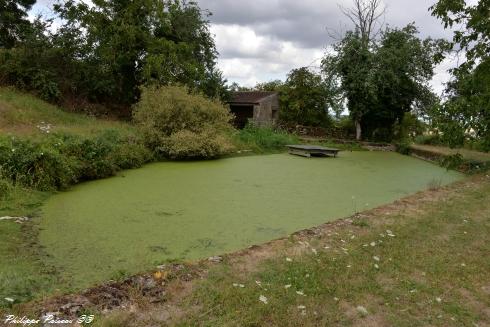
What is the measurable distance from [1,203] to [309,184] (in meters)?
5.23

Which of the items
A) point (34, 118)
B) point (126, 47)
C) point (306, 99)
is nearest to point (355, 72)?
point (306, 99)

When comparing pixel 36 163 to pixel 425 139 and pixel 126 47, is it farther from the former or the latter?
pixel 425 139

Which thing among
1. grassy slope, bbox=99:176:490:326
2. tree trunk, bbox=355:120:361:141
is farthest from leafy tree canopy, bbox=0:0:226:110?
grassy slope, bbox=99:176:490:326

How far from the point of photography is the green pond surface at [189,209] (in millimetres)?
4027

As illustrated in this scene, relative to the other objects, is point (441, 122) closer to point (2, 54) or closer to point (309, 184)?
point (309, 184)

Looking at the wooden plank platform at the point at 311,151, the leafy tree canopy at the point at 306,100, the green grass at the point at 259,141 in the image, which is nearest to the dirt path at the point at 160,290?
the wooden plank platform at the point at 311,151

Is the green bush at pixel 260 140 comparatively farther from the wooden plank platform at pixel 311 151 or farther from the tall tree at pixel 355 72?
the tall tree at pixel 355 72

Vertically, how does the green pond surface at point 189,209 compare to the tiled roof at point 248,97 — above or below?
below

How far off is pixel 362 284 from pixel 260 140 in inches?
460

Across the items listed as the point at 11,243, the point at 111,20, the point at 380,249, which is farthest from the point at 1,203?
the point at 111,20

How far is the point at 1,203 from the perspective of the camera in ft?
17.7

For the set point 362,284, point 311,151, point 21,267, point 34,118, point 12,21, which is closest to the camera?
point 362,284

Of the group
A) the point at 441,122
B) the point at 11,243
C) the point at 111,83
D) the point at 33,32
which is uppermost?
the point at 33,32

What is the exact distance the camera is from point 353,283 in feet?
10.8
